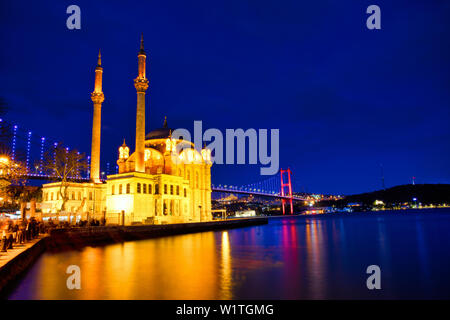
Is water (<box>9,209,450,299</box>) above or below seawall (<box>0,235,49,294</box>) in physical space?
below

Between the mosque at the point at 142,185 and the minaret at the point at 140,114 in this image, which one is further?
the minaret at the point at 140,114

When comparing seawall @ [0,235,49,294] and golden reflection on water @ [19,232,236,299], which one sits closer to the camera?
seawall @ [0,235,49,294]

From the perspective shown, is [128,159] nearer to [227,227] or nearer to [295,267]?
[227,227]

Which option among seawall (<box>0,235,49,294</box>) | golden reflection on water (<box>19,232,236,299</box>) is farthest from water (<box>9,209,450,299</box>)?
seawall (<box>0,235,49,294</box>)

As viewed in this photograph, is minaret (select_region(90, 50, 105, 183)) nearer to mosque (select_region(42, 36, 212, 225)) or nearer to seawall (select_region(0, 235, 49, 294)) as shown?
mosque (select_region(42, 36, 212, 225))

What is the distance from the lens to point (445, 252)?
60.2 ft

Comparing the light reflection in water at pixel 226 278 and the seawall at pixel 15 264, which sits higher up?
the seawall at pixel 15 264

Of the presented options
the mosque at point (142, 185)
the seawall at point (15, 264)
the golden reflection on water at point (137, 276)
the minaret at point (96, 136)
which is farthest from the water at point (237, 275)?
the minaret at point (96, 136)

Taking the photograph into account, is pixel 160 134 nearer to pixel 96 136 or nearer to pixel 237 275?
pixel 96 136

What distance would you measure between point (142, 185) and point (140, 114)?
328 inches

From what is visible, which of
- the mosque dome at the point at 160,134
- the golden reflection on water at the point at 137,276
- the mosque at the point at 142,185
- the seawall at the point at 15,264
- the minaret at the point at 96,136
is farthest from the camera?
the mosque dome at the point at 160,134

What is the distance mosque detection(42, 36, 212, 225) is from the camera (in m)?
32.9

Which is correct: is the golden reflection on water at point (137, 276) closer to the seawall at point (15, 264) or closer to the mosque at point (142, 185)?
the seawall at point (15, 264)

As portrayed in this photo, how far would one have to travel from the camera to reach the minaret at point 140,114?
115 feet
